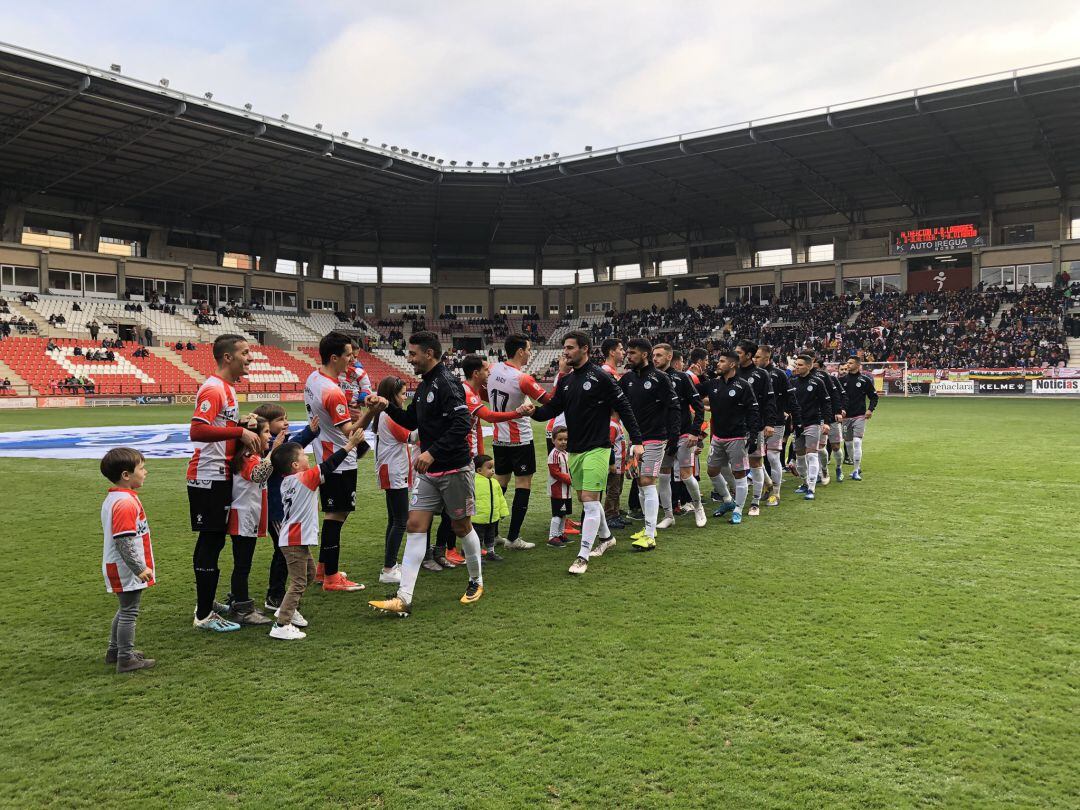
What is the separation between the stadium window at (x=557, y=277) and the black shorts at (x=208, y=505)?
2531 inches

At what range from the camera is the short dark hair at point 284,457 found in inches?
206

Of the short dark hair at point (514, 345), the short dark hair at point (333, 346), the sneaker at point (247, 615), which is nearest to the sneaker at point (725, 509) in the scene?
the short dark hair at point (514, 345)

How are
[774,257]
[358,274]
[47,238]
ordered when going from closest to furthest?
1. [47,238]
2. [774,257]
3. [358,274]

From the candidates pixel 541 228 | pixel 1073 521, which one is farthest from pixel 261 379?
pixel 1073 521

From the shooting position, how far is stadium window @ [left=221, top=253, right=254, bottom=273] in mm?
58875

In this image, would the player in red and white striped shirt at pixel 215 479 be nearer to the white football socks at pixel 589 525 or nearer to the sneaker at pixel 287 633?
the sneaker at pixel 287 633

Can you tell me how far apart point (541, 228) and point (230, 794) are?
6272 cm

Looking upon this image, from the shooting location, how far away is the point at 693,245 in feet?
202

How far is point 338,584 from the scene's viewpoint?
20.2 feet

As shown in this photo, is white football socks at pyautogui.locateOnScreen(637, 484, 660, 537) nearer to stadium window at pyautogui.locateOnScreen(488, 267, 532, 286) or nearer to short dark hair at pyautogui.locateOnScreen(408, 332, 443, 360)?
short dark hair at pyautogui.locateOnScreen(408, 332, 443, 360)

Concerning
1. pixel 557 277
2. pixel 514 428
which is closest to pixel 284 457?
pixel 514 428

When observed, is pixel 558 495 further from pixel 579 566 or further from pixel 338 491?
pixel 338 491

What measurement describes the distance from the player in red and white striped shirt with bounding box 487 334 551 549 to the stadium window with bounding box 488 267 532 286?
201 ft

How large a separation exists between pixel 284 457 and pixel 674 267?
61.3 meters
